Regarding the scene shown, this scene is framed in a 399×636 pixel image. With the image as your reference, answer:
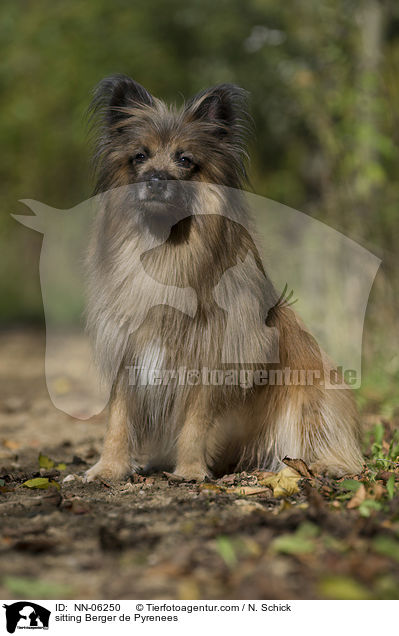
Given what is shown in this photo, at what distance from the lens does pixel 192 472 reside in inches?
157

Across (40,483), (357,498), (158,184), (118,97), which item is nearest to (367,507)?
(357,498)

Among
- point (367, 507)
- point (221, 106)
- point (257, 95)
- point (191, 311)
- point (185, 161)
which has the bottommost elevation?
point (367, 507)

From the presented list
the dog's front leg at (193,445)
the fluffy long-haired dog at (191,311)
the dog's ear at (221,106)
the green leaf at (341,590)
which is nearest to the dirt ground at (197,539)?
the green leaf at (341,590)

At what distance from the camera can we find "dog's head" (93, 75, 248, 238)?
3.98 metres

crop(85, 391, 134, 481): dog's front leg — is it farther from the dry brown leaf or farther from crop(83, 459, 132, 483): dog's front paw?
the dry brown leaf

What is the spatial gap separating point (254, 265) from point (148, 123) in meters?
1.02

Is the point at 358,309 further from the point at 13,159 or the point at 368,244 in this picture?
the point at 13,159

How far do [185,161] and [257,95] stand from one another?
360 inches

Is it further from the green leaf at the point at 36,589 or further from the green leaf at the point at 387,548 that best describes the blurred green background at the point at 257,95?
the green leaf at the point at 36,589

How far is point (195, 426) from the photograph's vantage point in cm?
400

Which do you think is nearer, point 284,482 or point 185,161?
point 284,482

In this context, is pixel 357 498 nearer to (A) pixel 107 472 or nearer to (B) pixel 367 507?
(B) pixel 367 507

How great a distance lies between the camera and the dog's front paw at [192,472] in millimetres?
3942
